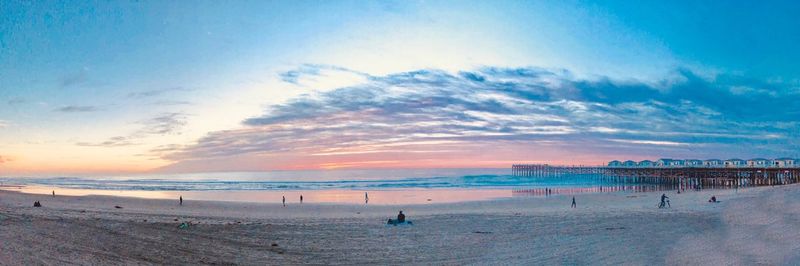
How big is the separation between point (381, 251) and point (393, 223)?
7.50 meters

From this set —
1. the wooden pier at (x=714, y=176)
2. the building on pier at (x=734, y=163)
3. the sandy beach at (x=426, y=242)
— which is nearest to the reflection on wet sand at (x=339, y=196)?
the sandy beach at (x=426, y=242)

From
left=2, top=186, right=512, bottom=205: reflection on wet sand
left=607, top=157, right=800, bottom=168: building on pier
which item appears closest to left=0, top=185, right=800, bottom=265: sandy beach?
left=2, top=186, right=512, bottom=205: reflection on wet sand

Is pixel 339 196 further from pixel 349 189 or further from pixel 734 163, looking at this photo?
pixel 734 163

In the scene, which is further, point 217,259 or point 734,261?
point 217,259

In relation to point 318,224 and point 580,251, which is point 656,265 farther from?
point 318,224

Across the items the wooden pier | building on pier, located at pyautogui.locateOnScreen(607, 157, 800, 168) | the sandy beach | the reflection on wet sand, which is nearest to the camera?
the sandy beach

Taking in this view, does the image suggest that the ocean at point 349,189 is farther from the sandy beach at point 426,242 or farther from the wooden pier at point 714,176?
the sandy beach at point 426,242

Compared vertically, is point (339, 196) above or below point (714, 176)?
below

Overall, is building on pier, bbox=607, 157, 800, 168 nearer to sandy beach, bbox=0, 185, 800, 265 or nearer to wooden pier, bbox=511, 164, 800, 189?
wooden pier, bbox=511, 164, 800, 189

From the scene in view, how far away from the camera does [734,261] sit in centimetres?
1022

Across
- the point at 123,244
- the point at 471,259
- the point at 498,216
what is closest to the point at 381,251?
the point at 471,259

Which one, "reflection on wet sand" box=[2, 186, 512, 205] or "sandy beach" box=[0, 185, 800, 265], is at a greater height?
"sandy beach" box=[0, 185, 800, 265]

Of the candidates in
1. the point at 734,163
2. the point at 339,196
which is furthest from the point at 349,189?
the point at 734,163

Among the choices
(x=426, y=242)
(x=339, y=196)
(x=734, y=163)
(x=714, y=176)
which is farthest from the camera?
(x=734, y=163)
